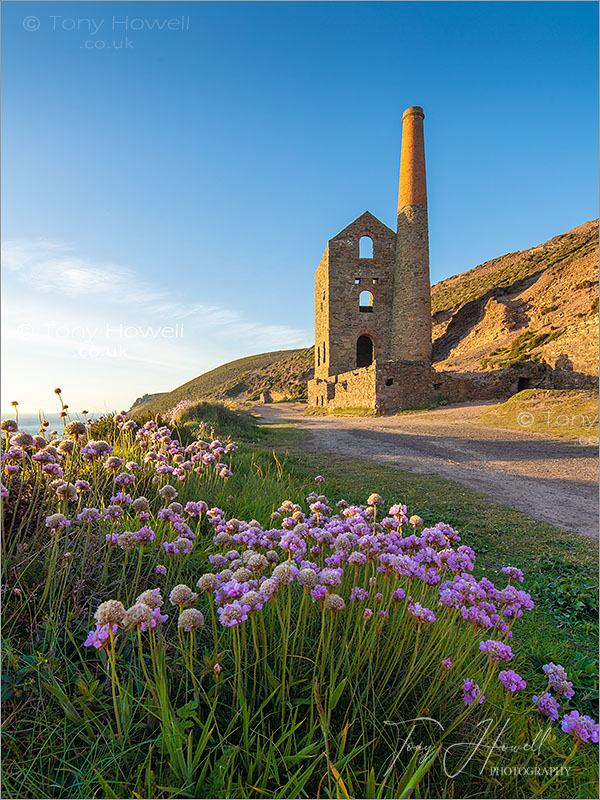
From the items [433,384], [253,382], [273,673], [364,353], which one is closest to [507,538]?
[273,673]

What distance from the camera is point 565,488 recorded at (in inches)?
251

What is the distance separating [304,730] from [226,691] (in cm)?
33

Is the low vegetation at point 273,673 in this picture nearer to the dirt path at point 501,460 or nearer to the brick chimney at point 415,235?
the dirt path at point 501,460

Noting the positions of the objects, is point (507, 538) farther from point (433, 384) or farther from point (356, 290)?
point (356, 290)

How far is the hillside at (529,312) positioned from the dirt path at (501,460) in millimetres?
11095

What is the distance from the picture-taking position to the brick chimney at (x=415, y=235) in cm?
2748

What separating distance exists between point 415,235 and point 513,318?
10.2m

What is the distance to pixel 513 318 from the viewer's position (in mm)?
30922

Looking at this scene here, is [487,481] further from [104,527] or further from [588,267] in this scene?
[588,267]

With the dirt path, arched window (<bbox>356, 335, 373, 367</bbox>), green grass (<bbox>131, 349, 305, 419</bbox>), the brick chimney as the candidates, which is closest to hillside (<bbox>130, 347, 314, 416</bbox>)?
green grass (<bbox>131, 349, 305, 419</bbox>)

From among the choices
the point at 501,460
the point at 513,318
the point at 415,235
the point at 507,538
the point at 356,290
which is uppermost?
the point at 415,235

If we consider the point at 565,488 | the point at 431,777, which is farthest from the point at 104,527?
the point at 565,488
